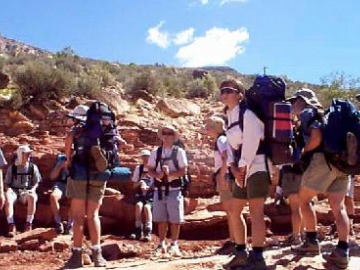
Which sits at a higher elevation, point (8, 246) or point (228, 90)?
point (228, 90)

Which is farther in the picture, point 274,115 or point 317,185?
point 317,185

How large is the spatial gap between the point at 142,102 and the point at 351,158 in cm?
1346

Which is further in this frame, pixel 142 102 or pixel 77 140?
pixel 142 102

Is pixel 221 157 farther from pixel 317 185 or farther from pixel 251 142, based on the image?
pixel 251 142

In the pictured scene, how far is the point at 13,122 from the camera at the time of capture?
1509cm

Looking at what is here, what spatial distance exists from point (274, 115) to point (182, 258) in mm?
2449

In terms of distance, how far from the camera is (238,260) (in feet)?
17.3

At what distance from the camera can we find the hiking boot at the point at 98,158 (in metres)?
6.36

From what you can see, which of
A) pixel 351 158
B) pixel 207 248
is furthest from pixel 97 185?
pixel 207 248

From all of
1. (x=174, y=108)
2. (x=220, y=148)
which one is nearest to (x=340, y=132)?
(x=220, y=148)

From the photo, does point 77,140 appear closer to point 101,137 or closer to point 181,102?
point 101,137

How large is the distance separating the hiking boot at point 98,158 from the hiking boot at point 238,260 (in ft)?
6.39

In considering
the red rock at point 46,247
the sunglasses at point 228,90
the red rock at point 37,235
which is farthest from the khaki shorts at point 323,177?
the red rock at point 37,235

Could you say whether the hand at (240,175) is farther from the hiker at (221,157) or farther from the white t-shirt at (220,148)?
the white t-shirt at (220,148)
